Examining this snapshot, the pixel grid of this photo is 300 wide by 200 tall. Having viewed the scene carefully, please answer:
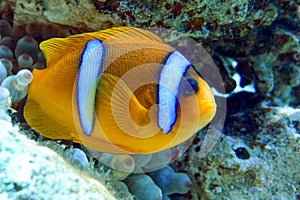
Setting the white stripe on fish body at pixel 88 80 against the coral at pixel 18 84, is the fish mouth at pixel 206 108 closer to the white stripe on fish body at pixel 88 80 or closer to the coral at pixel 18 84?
the white stripe on fish body at pixel 88 80

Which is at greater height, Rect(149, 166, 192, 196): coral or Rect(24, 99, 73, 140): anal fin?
Rect(24, 99, 73, 140): anal fin

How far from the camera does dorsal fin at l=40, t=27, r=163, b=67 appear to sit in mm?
1454

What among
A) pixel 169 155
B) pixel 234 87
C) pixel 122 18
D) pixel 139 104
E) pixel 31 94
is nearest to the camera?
pixel 139 104

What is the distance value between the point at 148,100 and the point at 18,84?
0.59 metres

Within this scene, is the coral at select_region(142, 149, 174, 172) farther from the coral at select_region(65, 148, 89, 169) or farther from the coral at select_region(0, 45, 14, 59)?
the coral at select_region(0, 45, 14, 59)

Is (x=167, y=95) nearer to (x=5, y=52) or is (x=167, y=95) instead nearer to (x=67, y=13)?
(x=67, y=13)

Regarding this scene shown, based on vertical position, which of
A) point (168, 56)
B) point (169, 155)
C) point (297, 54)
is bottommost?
point (169, 155)

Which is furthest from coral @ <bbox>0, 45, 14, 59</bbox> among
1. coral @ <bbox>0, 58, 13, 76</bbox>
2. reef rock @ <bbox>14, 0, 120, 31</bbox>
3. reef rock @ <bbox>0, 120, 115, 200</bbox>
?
reef rock @ <bbox>0, 120, 115, 200</bbox>

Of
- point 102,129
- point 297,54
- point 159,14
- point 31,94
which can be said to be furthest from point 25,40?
point 297,54

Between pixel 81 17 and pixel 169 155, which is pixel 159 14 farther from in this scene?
pixel 169 155

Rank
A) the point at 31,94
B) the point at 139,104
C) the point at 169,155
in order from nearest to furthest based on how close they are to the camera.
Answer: the point at 139,104, the point at 31,94, the point at 169,155

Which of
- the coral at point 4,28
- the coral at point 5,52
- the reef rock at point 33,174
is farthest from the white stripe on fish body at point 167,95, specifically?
the coral at point 4,28

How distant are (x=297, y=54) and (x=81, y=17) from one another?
57.7 inches

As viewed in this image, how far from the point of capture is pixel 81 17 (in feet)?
6.12
